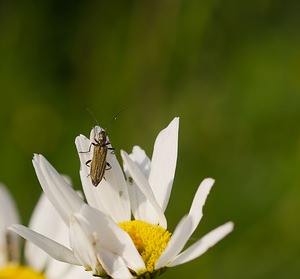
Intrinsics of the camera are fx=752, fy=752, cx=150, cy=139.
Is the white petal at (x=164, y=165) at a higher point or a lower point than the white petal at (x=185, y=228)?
higher

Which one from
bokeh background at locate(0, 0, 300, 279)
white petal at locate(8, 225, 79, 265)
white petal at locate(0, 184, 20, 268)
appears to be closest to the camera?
white petal at locate(8, 225, 79, 265)

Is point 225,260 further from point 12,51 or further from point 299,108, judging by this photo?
point 12,51

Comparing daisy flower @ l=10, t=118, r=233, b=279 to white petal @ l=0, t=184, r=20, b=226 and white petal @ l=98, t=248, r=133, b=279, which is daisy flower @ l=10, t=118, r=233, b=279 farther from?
white petal @ l=0, t=184, r=20, b=226

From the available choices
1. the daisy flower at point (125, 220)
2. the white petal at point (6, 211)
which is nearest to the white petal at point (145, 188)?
the daisy flower at point (125, 220)

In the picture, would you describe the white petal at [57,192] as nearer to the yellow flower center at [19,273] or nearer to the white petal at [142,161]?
the white petal at [142,161]

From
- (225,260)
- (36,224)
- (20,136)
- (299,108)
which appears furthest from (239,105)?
(36,224)

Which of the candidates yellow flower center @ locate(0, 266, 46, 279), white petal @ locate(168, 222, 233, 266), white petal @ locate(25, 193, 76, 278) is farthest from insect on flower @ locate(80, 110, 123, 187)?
yellow flower center @ locate(0, 266, 46, 279)

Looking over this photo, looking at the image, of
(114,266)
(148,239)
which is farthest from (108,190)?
(114,266)
